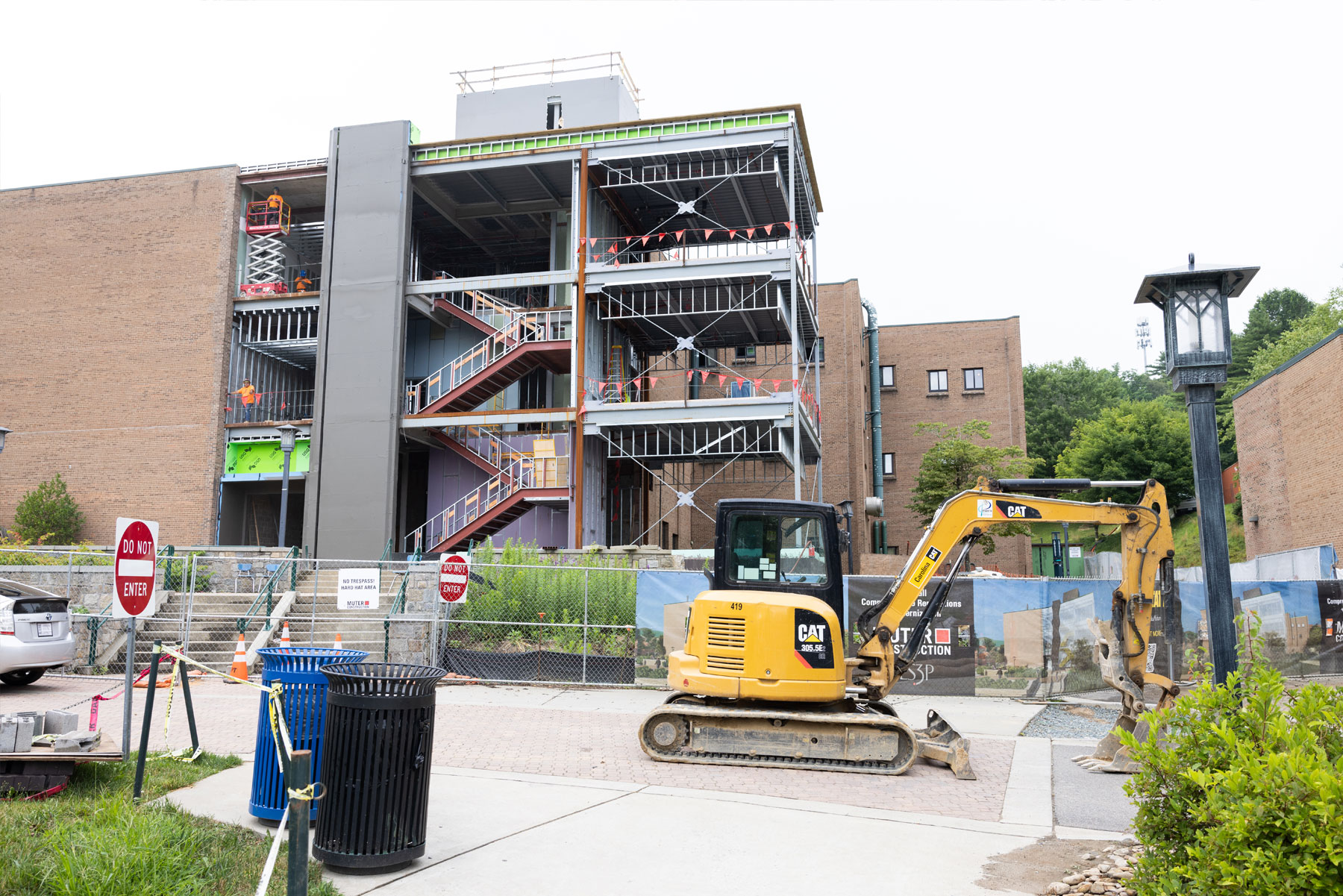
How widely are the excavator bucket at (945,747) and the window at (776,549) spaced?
2.03 meters

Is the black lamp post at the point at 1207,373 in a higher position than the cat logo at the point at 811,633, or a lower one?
higher

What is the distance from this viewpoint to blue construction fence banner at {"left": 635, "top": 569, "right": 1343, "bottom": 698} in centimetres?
1559

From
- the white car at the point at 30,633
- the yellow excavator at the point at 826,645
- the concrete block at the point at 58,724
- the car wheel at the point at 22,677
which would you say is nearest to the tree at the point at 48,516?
the car wheel at the point at 22,677

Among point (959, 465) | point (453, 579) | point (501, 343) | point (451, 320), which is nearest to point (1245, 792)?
point (453, 579)

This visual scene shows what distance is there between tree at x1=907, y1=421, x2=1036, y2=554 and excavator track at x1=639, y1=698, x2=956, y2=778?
31937 millimetres

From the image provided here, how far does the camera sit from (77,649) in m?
17.1

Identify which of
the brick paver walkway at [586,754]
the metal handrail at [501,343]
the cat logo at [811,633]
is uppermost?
the metal handrail at [501,343]

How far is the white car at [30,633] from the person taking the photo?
13.2m

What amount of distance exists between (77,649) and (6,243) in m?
26.7

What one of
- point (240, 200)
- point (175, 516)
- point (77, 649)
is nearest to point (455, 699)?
point (77, 649)

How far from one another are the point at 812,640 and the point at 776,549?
1.15 m

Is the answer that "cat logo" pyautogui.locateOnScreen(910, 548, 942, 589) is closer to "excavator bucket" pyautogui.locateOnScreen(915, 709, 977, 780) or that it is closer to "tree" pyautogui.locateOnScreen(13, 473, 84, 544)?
"excavator bucket" pyautogui.locateOnScreen(915, 709, 977, 780)

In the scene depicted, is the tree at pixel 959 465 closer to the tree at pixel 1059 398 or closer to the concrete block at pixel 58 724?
the tree at pixel 1059 398

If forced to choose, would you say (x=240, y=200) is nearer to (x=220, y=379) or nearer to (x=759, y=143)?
(x=220, y=379)
